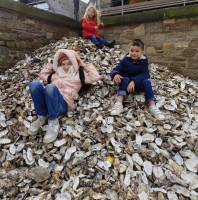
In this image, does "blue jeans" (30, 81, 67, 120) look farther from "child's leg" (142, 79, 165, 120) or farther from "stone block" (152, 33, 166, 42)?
"stone block" (152, 33, 166, 42)

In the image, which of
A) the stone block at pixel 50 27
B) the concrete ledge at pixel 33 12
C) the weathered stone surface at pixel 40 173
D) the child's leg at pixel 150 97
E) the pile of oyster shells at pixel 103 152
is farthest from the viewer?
the stone block at pixel 50 27

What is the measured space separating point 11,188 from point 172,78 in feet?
10.8

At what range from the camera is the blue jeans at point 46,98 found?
6.44ft

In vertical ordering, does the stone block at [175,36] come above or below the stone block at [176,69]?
above

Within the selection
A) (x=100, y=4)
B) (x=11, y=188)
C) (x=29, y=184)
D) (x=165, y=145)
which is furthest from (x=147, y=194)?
(x=100, y=4)

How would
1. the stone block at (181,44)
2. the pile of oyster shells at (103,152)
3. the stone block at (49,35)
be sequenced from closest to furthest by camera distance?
the pile of oyster shells at (103,152), the stone block at (181,44), the stone block at (49,35)

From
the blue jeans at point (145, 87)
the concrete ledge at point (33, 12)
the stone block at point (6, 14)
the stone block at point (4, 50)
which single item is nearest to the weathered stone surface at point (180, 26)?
the blue jeans at point (145, 87)

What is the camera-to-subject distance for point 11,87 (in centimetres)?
313

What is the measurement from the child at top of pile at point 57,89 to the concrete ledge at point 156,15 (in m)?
2.57

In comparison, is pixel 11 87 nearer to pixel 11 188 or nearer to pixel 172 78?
pixel 11 188

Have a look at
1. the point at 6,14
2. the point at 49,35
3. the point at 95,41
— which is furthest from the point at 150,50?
the point at 6,14

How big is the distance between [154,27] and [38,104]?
3383mm

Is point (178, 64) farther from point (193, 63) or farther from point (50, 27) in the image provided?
point (50, 27)

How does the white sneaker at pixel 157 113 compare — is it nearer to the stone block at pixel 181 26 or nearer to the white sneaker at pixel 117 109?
the white sneaker at pixel 117 109
